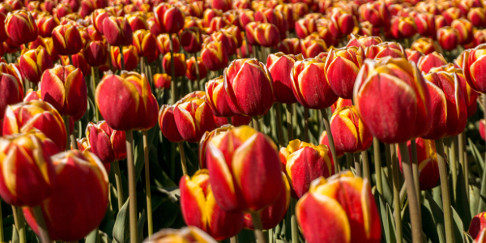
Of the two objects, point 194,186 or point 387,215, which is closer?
point 194,186

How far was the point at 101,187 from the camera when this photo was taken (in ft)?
3.11

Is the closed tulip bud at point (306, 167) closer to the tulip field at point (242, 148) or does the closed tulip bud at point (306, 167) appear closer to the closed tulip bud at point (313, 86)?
the tulip field at point (242, 148)

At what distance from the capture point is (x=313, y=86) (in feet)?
5.44

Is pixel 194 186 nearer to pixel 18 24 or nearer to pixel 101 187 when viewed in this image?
pixel 101 187

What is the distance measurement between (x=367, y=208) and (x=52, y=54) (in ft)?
10.5

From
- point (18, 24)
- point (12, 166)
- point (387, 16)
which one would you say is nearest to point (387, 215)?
point (12, 166)

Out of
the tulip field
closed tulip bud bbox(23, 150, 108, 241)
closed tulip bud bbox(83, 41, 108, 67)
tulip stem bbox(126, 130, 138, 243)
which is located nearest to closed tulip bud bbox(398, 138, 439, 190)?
the tulip field

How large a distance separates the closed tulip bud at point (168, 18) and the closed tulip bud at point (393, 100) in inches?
109

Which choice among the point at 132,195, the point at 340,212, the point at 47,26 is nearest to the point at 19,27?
the point at 47,26

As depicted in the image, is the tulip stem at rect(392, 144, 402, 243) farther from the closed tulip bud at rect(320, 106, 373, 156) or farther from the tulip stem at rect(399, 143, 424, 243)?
the tulip stem at rect(399, 143, 424, 243)

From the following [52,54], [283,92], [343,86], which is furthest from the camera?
[52,54]

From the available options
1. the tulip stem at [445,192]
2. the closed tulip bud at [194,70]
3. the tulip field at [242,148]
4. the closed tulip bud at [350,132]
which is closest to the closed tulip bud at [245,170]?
the tulip field at [242,148]

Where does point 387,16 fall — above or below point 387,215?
below

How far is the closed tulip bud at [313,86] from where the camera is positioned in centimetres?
166
